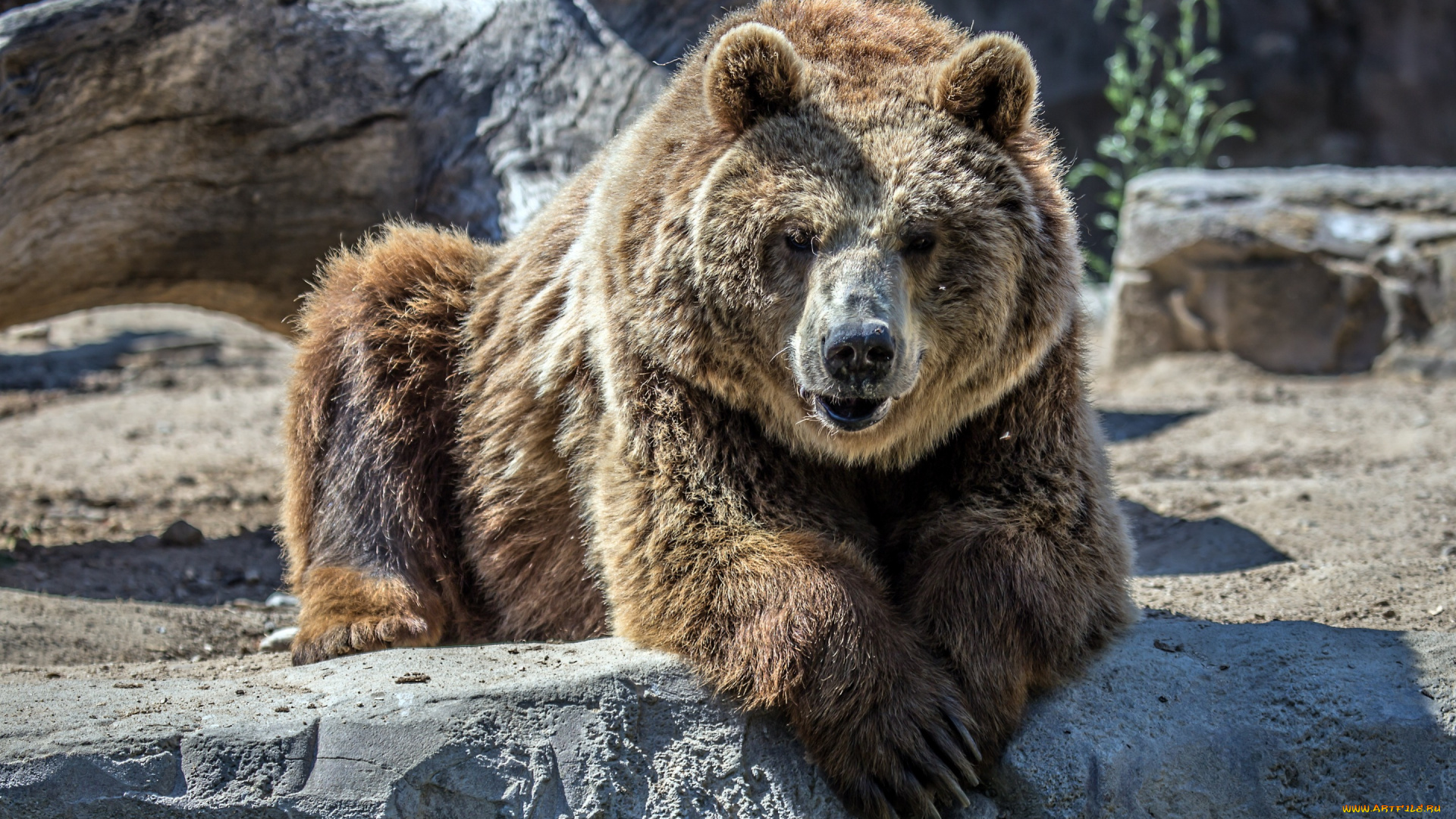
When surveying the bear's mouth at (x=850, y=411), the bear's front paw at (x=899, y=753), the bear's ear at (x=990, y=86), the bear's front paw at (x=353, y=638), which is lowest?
the bear's front paw at (x=899, y=753)

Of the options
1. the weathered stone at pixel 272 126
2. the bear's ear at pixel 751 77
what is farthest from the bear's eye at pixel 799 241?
the weathered stone at pixel 272 126

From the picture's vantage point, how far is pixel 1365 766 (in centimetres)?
292

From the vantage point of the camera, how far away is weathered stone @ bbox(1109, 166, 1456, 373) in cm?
805

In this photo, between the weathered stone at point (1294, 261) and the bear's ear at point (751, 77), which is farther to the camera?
the weathered stone at point (1294, 261)

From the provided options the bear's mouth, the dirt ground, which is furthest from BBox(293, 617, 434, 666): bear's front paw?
the bear's mouth

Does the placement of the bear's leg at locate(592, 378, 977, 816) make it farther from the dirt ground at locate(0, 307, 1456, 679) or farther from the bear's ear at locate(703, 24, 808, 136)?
the dirt ground at locate(0, 307, 1456, 679)

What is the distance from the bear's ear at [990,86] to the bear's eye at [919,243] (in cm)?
35

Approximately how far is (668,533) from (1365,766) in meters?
1.74

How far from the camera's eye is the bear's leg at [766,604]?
2848mm

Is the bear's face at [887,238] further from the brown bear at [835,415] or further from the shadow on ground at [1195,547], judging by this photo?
the shadow on ground at [1195,547]

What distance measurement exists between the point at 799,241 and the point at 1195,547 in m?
2.78

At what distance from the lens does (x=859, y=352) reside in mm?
2818

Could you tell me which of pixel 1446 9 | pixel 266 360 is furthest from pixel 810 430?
pixel 1446 9

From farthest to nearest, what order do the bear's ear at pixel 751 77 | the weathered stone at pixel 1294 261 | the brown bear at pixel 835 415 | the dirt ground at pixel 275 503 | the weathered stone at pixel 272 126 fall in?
1. the weathered stone at pixel 1294 261
2. the weathered stone at pixel 272 126
3. the dirt ground at pixel 275 503
4. the bear's ear at pixel 751 77
5. the brown bear at pixel 835 415
